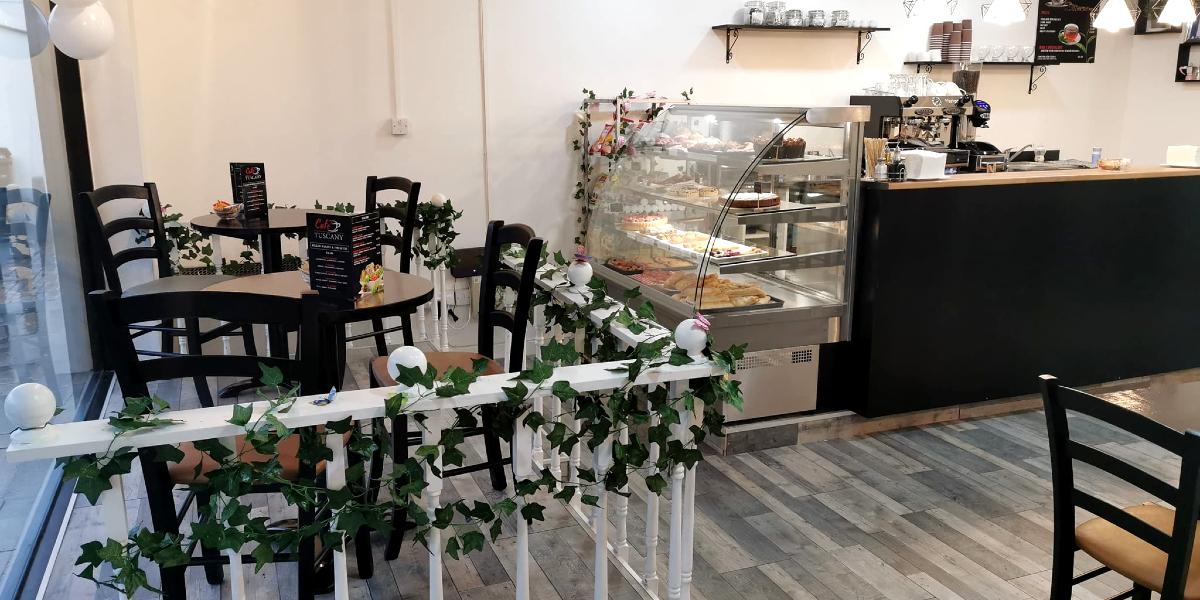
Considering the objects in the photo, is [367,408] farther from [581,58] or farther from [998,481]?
[581,58]

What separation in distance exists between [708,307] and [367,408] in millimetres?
2203

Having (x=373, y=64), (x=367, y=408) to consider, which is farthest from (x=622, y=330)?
(x=373, y=64)

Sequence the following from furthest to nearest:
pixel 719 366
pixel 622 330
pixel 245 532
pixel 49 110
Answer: pixel 49 110, pixel 622 330, pixel 719 366, pixel 245 532

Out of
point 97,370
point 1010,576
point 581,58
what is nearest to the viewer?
point 1010,576

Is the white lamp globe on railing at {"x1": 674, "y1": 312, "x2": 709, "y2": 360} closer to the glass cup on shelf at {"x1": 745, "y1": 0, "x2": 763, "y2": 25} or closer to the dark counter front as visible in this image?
the dark counter front

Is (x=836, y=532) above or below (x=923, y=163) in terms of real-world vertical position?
below

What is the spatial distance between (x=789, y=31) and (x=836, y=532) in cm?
466

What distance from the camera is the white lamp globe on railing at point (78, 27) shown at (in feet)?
11.9

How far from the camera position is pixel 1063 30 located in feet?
24.8

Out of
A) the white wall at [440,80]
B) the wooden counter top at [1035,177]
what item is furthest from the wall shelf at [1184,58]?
the wooden counter top at [1035,177]

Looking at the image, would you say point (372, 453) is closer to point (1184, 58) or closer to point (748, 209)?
point (748, 209)

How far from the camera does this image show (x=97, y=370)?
15.1 ft

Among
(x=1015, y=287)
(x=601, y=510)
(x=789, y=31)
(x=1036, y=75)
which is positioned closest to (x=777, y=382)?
(x=1015, y=287)

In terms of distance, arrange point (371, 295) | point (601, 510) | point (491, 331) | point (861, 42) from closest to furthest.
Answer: point (601, 510) < point (371, 295) < point (491, 331) < point (861, 42)
